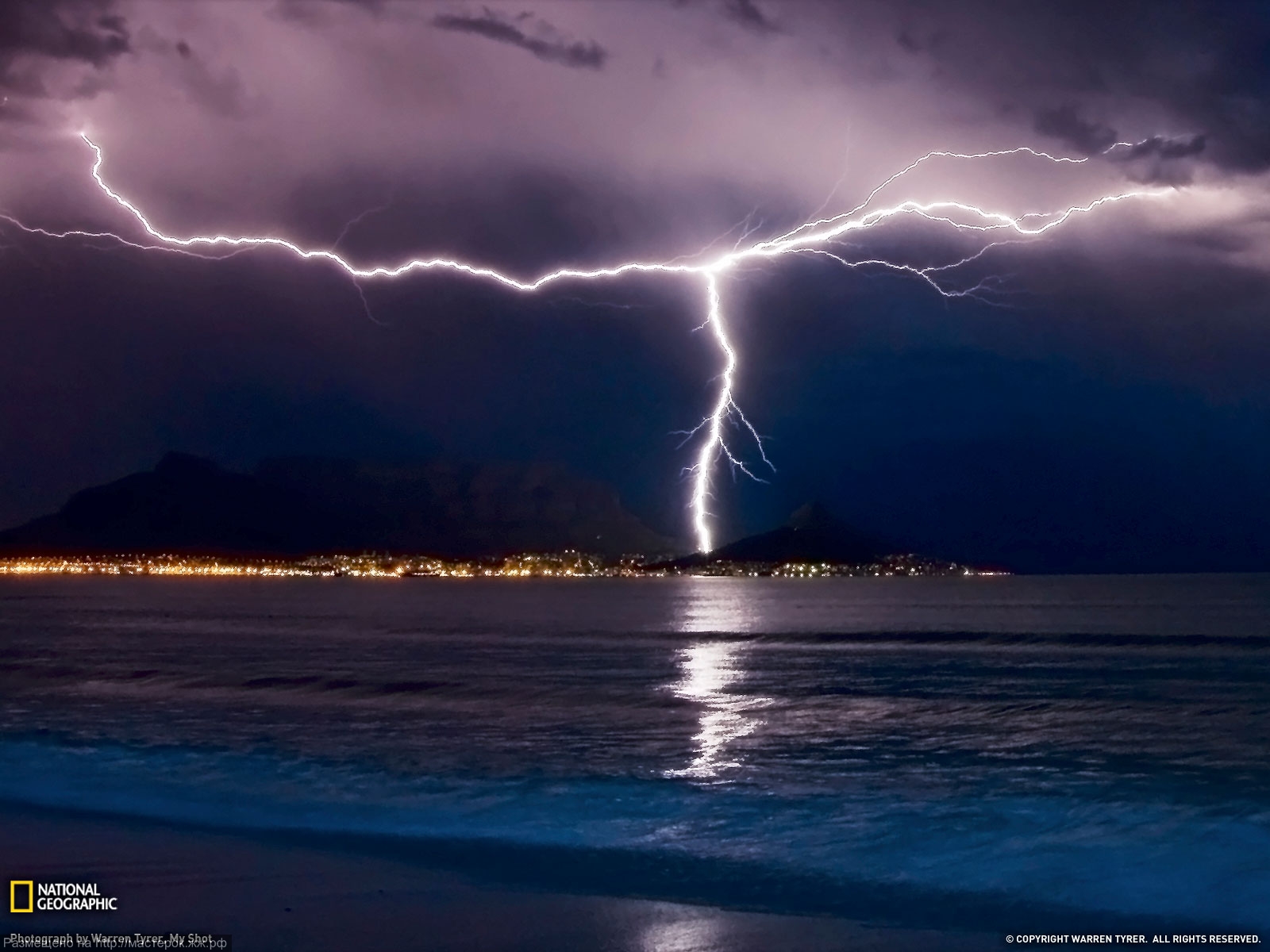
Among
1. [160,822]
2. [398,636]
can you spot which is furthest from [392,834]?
[398,636]

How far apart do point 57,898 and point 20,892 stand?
394 millimetres

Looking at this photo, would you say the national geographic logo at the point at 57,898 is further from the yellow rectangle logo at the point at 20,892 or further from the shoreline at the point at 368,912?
the shoreline at the point at 368,912

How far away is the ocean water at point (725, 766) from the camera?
11086mm

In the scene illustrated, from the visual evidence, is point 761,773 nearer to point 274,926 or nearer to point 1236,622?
point 274,926

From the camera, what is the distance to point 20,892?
31.1 feet

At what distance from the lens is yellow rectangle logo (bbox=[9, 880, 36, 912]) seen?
9.01 meters

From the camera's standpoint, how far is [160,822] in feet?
43.4

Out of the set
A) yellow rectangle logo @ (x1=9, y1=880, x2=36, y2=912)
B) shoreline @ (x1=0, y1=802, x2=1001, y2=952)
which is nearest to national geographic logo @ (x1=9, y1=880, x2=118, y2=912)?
yellow rectangle logo @ (x1=9, y1=880, x2=36, y2=912)

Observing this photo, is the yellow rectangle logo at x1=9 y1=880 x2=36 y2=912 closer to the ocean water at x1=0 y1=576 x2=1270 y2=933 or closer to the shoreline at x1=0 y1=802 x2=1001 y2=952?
the shoreline at x1=0 y1=802 x2=1001 y2=952

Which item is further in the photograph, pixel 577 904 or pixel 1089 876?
pixel 1089 876

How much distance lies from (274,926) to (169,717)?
50.0ft

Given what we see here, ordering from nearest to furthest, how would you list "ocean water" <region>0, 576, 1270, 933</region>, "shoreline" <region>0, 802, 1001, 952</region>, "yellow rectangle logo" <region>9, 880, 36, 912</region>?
"shoreline" <region>0, 802, 1001, 952</region>
"yellow rectangle logo" <region>9, 880, 36, 912</region>
"ocean water" <region>0, 576, 1270, 933</region>

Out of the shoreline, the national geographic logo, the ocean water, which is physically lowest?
the ocean water

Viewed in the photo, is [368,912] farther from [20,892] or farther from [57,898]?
[20,892]
